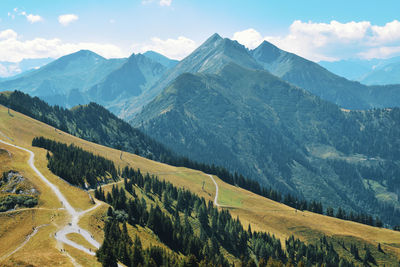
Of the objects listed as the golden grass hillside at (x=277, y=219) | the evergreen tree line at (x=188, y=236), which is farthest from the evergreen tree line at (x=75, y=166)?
the evergreen tree line at (x=188, y=236)

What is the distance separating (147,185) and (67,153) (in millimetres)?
43775

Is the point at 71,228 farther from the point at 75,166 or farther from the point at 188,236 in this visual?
the point at 75,166

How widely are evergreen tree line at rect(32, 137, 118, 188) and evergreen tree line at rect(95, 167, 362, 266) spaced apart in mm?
11698

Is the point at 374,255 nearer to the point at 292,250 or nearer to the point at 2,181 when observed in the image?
the point at 292,250

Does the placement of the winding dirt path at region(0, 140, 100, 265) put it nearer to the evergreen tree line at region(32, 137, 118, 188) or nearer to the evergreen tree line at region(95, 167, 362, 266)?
the evergreen tree line at region(95, 167, 362, 266)

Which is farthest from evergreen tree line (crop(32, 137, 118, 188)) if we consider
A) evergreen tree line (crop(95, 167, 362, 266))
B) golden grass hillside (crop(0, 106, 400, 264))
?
evergreen tree line (crop(95, 167, 362, 266))

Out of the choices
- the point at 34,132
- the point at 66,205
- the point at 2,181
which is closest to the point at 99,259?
the point at 66,205

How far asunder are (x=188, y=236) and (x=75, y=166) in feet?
218

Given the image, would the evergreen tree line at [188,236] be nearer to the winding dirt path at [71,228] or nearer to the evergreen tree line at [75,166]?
the winding dirt path at [71,228]

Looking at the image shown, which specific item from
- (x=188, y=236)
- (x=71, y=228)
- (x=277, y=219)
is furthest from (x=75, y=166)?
(x=277, y=219)

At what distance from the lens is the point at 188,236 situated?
337 feet

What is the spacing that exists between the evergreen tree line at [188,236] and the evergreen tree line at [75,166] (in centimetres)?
1170

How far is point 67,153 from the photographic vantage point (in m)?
151

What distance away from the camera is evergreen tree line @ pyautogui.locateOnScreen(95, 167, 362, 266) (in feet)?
236
